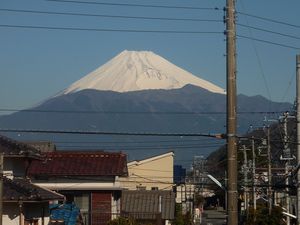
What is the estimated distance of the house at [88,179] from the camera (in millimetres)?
37594

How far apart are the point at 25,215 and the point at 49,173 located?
17.3m

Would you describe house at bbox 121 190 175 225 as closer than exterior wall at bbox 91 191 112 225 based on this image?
No

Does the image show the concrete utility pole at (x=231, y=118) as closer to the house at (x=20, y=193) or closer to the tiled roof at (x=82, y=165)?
the house at (x=20, y=193)

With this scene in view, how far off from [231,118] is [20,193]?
911 cm

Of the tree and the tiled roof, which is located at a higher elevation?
the tiled roof

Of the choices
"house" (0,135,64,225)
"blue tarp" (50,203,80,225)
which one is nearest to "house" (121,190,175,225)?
"blue tarp" (50,203,80,225)

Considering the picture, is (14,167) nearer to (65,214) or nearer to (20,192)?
(20,192)

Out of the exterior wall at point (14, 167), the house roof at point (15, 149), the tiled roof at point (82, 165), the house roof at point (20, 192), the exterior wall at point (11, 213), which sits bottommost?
the exterior wall at point (11, 213)

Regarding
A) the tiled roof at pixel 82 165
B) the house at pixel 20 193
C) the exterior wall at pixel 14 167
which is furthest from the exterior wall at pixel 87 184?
the exterior wall at pixel 14 167

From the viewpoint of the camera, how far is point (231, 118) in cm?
1505

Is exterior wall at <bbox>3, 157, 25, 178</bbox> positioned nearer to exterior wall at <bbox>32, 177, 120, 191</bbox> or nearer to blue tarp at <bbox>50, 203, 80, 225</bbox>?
blue tarp at <bbox>50, 203, 80, 225</bbox>

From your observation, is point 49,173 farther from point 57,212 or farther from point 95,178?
point 57,212

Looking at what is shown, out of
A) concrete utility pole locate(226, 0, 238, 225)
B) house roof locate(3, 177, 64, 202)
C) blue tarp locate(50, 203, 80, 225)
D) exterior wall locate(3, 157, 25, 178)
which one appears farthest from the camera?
blue tarp locate(50, 203, 80, 225)

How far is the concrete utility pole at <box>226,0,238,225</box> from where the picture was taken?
15.1 m
